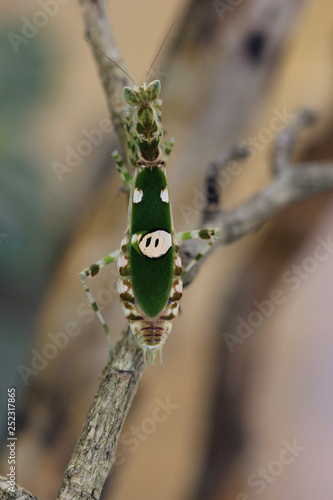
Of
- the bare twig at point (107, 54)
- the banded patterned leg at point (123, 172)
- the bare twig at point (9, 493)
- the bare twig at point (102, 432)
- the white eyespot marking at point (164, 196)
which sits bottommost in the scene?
the bare twig at point (9, 493)

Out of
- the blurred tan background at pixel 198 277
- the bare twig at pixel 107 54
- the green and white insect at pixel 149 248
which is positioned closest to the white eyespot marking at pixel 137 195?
the green and white insect at pixel 149 248

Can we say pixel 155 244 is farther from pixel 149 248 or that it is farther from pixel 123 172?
pixel 123 172

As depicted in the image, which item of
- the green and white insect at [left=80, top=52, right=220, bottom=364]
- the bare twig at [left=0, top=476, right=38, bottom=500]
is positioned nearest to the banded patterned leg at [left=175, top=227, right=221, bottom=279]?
the green and white insect at [left=80, top=52, right=220, bottom=364]

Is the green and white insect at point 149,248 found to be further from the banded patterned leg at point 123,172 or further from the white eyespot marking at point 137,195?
the banded patterned leg at point 123,172

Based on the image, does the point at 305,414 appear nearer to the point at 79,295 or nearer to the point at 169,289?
the point at 79,295

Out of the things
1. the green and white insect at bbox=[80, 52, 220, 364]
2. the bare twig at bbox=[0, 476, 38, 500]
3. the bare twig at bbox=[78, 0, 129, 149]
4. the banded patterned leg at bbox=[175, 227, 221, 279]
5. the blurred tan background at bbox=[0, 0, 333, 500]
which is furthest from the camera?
the blurred tan background at bbox=[0, 0, 333, 500]

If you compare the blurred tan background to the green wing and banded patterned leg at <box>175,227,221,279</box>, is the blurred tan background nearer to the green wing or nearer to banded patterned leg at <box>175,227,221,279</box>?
banded patterned leg at <box>175,227,221,279</box>
